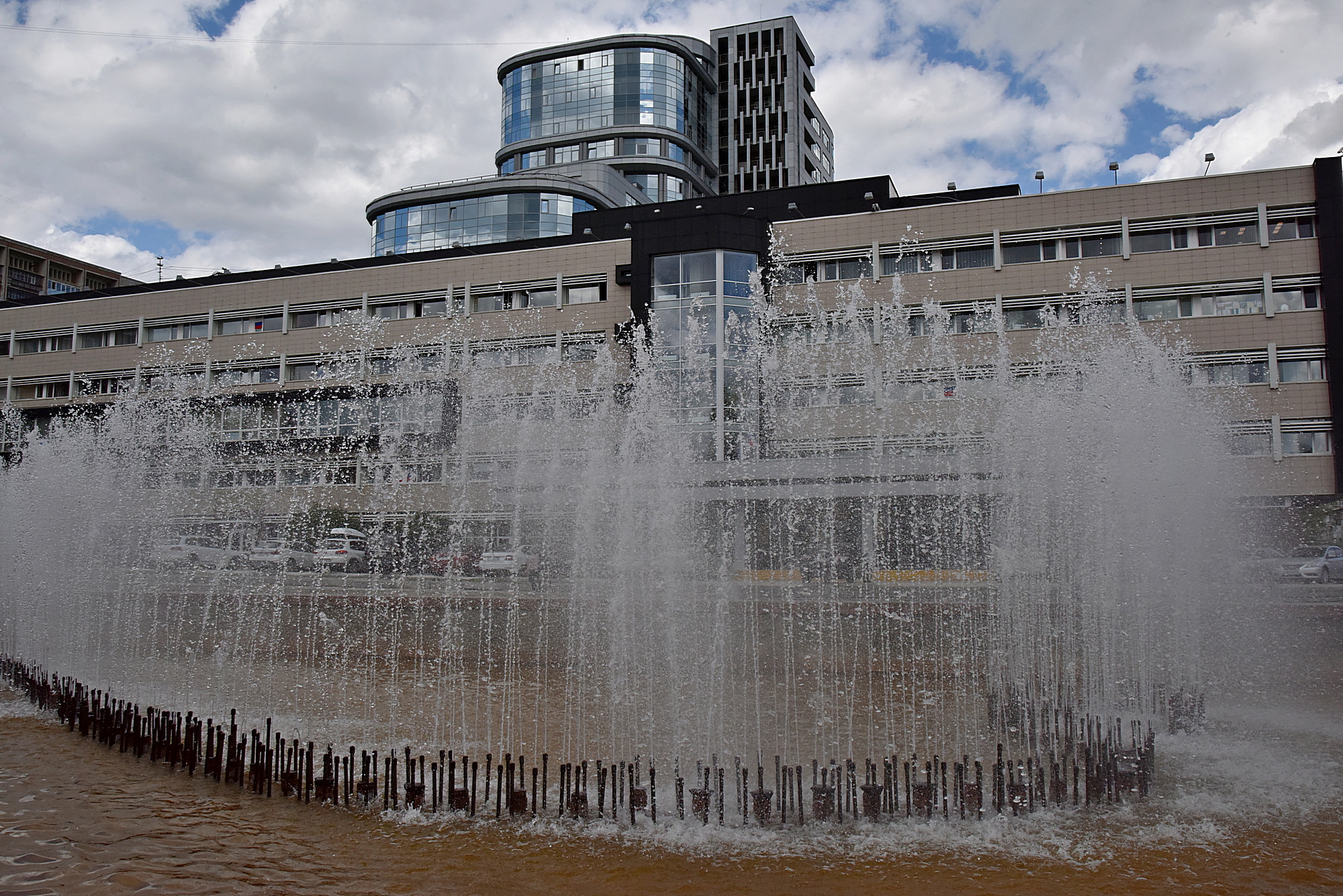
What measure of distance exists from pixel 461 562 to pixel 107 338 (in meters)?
32.1

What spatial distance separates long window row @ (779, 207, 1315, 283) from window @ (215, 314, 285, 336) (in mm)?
28773

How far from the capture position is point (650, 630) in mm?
16328

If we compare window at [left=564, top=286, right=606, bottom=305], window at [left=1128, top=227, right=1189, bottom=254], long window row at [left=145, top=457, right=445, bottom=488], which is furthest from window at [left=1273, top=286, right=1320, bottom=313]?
long window row at [left=145, top=457, right=445, bottom=488]

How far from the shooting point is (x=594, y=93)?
75.8 m

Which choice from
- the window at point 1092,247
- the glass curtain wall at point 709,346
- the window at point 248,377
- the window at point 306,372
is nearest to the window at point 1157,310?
the window at point 1092,247

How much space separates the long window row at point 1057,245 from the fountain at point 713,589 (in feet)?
4.91

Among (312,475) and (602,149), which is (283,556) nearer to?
(312,475)

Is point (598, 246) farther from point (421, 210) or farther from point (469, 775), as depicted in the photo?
point (469, 775)

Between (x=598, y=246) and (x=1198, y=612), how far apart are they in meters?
32.5

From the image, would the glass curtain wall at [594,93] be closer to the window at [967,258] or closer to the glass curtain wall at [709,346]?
the glass curtain wall at [709,346]

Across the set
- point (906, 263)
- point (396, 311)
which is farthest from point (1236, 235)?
point (396, 311)

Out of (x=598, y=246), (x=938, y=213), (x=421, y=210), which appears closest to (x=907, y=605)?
(x=938, y=213)

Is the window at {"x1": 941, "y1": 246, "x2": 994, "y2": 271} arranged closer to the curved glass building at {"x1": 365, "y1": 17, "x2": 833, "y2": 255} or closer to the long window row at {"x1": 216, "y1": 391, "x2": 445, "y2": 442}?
the long window row at {"x1": 216, "y1": 391, "x2": 445, "y2": 442}

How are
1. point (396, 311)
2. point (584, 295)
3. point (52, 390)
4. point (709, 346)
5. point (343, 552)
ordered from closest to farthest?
point (709, 346), point (343, 552), point (584, 295), point (396, 311), point (52, 390)
